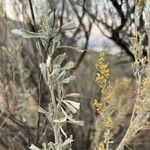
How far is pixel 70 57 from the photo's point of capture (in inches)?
173

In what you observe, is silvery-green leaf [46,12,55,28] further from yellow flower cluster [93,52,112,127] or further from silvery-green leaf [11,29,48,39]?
yellow flower cluster [93,52,112,127]

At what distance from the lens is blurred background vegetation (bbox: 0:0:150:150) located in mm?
4211

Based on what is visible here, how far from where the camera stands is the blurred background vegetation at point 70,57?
166 inches

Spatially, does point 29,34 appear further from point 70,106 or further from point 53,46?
point 70,106

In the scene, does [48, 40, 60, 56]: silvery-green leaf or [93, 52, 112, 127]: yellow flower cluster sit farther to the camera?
[93, 52, 112, 127]: yellow flower cluster

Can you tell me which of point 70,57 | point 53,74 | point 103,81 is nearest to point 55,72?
point 53,74

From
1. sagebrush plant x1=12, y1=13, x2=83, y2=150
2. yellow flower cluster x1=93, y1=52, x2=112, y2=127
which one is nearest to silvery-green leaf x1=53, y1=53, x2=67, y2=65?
sagebrush plant x1=12, y1=13, x2=83, y2=150

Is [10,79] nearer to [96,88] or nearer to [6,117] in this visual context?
[6,117]

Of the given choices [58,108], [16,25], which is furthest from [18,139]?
[58,108]

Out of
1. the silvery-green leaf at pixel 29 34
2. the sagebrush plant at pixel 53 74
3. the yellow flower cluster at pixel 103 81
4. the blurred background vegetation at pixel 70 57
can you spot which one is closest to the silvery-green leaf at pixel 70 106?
the sagebrush plant at pixel 53 74

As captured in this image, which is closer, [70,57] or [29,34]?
[29,34]

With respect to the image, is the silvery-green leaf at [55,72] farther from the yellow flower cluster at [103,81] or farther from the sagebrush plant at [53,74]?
the yellow flower cluster at [103,81]

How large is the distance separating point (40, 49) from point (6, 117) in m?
3.36

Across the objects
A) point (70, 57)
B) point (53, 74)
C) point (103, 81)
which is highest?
point (53, 74)
